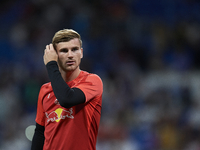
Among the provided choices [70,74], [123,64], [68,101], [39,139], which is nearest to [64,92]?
[68,101]

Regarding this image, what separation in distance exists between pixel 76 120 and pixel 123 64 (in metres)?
5.09

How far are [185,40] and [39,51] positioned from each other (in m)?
4.23

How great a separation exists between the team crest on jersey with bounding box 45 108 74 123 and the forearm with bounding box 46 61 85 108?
0.57ft

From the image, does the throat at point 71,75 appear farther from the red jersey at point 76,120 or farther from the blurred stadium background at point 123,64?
the blurred stadium background at point 123,64

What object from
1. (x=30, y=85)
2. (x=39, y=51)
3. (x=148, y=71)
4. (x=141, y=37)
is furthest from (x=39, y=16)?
(x=148, y=71)

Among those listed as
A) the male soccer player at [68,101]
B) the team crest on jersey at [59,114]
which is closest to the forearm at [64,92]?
the male soccer player at [68,101]

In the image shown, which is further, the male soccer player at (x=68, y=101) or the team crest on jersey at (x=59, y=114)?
the team crest on jersey at (x=59, y=114)

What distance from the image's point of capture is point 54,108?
2289 millimetres

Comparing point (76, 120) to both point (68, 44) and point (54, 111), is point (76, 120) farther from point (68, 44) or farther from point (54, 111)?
point (68, 44)

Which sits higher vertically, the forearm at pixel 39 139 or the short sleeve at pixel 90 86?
the short sleeve at pixel 90 86

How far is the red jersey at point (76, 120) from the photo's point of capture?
2.16m

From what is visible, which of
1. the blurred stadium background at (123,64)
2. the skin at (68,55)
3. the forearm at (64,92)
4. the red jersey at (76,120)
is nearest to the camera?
the forearm at (64,92)

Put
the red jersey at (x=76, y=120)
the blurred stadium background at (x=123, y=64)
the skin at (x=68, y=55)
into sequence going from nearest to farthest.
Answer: the red jersey at (x=76, y=120)
the skin at (x=68, y=55)
the blurred stadium background at (x=123, y=64)

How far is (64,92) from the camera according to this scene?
201 centimetres
